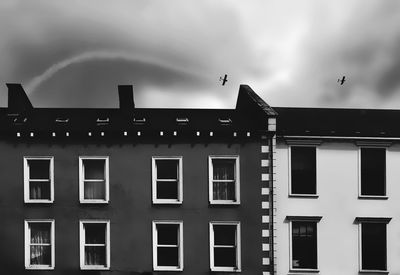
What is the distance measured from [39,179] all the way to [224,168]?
881 cm

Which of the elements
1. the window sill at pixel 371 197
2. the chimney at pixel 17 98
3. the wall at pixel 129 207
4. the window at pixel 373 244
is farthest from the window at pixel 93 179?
the window at pixel 373 244

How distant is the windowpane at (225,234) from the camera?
30.1m

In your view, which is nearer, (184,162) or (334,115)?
(184,162)

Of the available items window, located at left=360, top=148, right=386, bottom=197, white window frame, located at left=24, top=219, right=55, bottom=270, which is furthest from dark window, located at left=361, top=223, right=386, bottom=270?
white window frame, located at left=24, top=219, right=55, bottom=270

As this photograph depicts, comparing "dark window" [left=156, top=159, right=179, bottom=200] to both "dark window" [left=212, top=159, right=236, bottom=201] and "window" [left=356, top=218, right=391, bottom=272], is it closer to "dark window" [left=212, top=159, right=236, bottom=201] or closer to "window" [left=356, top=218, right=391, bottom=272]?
"dark window" [left=212, top=159, right=236, bottom=201]

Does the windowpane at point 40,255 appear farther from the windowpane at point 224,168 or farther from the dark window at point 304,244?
the dark window at point 304,244

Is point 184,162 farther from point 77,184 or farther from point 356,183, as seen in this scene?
point 356,183

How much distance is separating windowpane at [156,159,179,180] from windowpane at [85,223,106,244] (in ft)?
11.9

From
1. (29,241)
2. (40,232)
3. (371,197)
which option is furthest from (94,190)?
(371,197)

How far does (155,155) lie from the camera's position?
3033 cm

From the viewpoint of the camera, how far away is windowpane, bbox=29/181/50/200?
3019 cm

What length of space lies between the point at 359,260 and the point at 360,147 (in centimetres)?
540

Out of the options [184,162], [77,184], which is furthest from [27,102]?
[184,162]

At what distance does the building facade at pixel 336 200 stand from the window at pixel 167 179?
465cm
